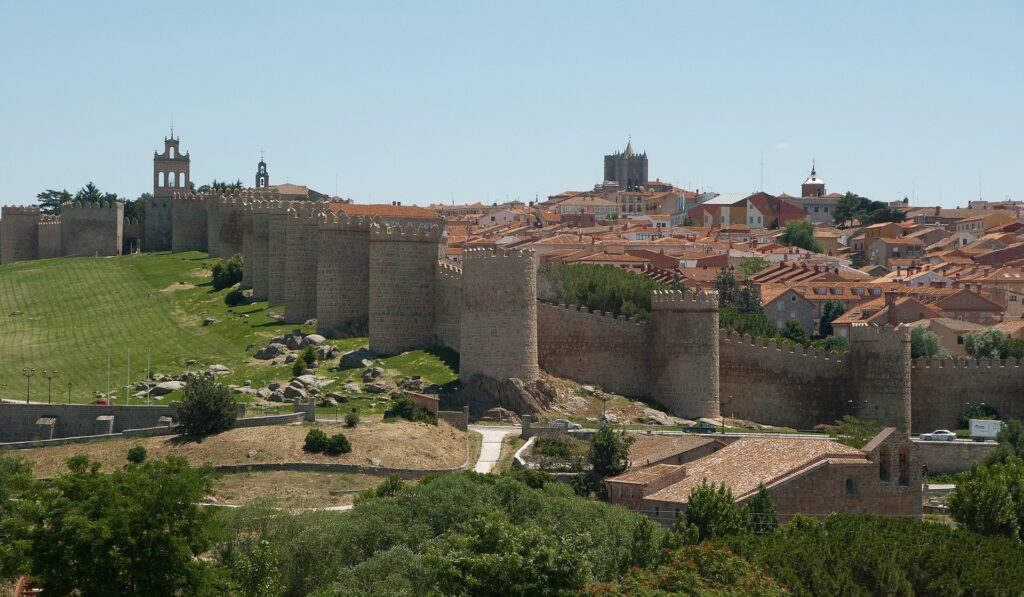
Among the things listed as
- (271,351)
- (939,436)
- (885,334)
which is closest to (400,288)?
(271,351)

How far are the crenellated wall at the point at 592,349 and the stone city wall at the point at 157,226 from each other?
37.5 meters

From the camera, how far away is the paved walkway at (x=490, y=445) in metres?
51.6

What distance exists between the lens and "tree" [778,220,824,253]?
11512 centimetres

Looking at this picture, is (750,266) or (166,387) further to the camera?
(750,266)

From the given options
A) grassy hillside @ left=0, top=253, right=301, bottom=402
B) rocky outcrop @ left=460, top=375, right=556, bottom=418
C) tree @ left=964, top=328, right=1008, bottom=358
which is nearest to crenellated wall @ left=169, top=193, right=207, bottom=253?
grassy hillside @ left=0, top=253, right=301, bottom=402

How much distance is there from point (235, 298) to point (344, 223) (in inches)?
395

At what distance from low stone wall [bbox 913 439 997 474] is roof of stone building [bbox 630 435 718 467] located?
700cm

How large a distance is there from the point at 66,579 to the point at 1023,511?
→ 21342 millimetres

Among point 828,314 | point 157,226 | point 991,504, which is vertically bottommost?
point 991,504

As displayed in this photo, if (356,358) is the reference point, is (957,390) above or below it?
below

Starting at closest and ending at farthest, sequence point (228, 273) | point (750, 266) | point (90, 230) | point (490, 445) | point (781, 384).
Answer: point (490, 445) → point (781, 384) → point (228, 273) → point (90, 230) → point (750, 266)

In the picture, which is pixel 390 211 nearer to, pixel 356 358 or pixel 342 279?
pixel 342 279

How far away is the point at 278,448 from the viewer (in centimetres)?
5128

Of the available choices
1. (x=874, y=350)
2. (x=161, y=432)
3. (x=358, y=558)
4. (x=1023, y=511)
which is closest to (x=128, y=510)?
(x=358, y=558)
